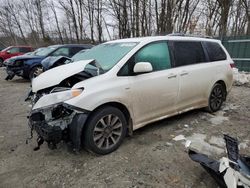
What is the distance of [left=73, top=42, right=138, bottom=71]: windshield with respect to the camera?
11.8 feet

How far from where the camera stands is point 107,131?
3.34 meters

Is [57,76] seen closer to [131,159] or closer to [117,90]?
[117,90]

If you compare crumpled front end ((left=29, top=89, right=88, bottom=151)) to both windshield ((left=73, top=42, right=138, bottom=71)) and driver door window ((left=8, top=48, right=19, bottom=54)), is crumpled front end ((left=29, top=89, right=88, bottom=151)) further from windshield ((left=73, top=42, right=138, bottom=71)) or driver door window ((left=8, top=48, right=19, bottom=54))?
driver door window ((left=8, top=48, right=19, bottom=54))

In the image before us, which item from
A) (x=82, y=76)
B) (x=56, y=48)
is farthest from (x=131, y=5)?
(x=82, y=76)

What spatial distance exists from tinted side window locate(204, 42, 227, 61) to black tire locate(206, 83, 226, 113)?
1.96 ft

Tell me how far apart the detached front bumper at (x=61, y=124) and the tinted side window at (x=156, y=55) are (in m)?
1.32

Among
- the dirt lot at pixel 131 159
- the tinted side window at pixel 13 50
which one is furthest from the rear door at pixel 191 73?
the tinted side window at pixel 13 50

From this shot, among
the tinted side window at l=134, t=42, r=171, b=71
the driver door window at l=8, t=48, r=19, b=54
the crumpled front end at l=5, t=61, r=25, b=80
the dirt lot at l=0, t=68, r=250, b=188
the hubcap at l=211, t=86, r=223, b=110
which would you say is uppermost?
the tinted side window at l=134, t=42, r=171, b=71

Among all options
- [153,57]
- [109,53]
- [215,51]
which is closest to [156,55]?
[153,57]

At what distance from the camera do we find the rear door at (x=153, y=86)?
3609 millimetres

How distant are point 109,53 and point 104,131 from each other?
1.38 meters

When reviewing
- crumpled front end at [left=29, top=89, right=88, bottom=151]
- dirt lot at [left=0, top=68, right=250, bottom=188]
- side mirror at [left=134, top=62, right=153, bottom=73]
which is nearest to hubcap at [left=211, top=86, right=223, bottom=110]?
dirt lot at [left=0, top=68, right=250, bottom=188]

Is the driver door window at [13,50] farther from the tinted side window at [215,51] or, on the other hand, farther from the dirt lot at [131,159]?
the tinted side window at [215,51]

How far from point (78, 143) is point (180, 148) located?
157 centimetres
